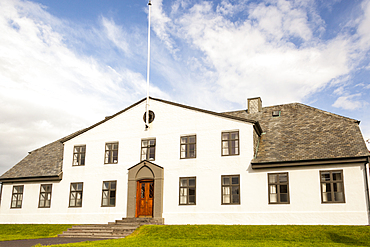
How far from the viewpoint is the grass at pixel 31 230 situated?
2372 cm

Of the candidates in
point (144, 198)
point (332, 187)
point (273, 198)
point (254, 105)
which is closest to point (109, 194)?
point (144, 198)

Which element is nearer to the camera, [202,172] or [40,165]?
[202,172]

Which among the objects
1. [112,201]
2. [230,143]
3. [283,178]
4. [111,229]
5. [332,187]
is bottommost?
[111,229]

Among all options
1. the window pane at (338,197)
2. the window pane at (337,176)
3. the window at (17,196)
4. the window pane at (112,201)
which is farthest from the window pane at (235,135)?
the window at (17,196)

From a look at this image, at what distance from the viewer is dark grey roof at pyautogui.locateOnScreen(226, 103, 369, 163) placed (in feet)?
66.6

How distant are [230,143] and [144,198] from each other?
6880mm

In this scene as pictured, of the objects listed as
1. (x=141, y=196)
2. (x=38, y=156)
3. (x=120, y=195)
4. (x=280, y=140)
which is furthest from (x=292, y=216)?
(x=38, y=156)

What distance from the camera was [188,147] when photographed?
2384 cm

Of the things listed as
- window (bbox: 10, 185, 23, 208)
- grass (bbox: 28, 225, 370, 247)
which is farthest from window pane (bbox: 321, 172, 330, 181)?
window (bbox: 10, 185, 23, 208)

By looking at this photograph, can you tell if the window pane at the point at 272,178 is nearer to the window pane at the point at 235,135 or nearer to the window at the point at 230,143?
the window at the point at 230,143

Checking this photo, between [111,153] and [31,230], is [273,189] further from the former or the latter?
[31,230]

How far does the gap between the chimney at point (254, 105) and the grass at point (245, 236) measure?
34.5ft

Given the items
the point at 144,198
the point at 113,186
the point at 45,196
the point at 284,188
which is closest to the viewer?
the point at 284,188

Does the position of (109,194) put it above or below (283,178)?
below
